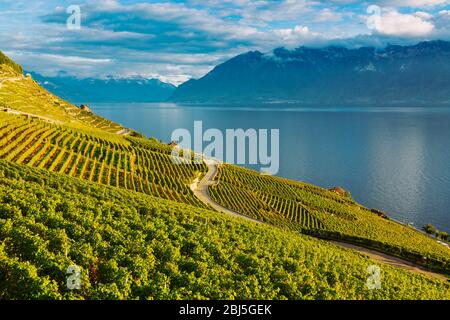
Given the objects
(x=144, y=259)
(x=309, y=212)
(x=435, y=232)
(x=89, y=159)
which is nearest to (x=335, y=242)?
(x=309, y=212)

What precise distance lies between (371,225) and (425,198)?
2037 inches

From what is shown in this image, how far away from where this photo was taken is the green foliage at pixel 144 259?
1998 centimetres

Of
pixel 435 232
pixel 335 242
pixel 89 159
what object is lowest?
pixel 435 232

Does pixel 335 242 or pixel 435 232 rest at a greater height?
pixel 335 242

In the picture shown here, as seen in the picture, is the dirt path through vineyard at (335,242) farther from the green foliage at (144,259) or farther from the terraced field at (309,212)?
the green foliage at (144,259)

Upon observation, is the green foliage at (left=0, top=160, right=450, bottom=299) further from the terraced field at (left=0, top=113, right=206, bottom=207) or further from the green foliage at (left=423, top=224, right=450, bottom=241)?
the green foliage at (left=423, top=224, right=450, bottom=241)

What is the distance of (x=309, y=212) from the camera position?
8644 centimetres

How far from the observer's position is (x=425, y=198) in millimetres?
125312

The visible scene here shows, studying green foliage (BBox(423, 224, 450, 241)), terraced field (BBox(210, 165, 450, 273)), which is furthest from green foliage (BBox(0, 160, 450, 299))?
green foliage (BBox(423, 224, 450, 241))

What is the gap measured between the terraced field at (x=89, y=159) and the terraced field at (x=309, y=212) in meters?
11.1

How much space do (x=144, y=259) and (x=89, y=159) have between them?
48737 mm

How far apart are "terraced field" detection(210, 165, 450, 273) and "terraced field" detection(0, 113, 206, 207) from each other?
1113cm

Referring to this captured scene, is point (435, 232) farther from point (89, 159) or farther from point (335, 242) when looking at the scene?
point (89, 159)
